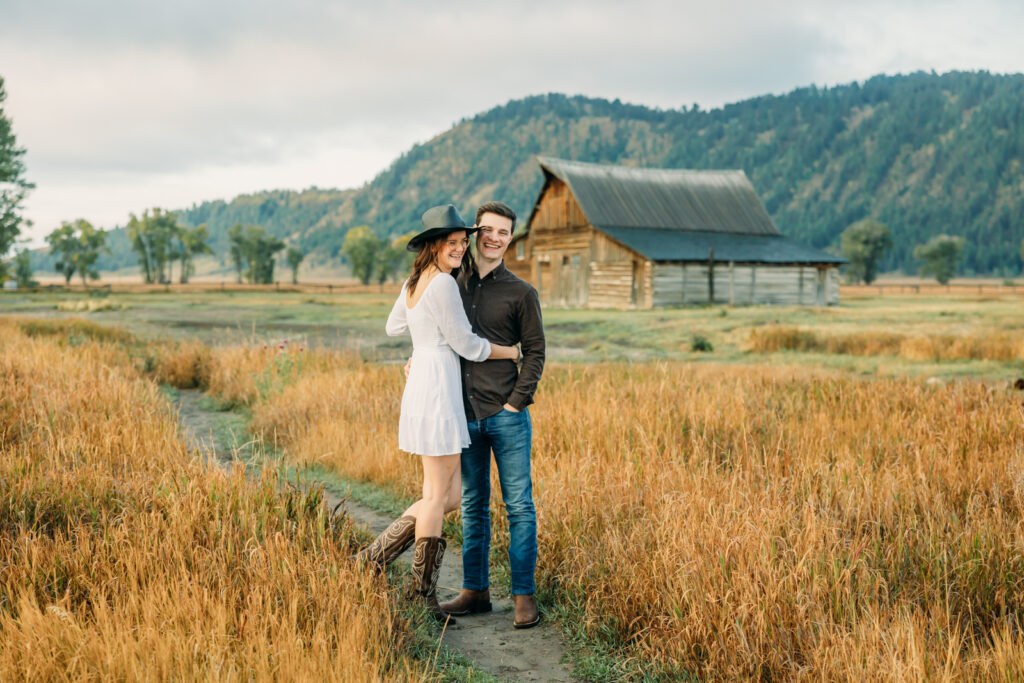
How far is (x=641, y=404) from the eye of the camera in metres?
7.40

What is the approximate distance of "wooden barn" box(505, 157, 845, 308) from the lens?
110 feet

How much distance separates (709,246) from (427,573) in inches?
1325

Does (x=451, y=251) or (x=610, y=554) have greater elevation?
(x=451, y=251)

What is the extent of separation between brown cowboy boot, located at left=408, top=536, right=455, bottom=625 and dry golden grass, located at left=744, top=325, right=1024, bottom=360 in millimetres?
14461

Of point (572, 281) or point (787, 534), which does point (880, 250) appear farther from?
point (787, 534)

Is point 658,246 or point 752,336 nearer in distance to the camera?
point 752,336

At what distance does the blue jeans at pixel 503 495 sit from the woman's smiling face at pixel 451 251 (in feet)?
2.60

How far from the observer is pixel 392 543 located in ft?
12.7

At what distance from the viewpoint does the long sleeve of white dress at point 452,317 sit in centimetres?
336

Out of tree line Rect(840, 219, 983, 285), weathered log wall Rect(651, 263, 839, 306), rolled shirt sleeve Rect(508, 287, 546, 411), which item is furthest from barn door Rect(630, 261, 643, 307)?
tree line Rect(840, 219, 983, 285)

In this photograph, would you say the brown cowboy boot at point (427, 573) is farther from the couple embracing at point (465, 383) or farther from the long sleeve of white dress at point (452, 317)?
the long sleeve of white dress at point (452, 317)

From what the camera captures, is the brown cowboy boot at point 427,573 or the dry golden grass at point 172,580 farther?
the brown cowboy boot at point 427,573

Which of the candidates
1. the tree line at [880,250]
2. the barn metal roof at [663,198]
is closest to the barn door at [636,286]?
the barn metal roof at [663,198]

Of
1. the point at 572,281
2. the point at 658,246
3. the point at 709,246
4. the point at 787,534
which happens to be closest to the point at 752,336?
the point at 787,534
